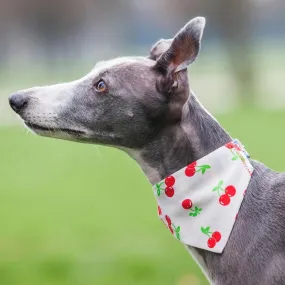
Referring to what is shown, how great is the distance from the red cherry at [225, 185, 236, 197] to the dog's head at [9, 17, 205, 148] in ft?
1.31

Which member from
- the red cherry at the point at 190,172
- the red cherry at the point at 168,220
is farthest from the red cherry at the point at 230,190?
the red cherry at the point at 168,220

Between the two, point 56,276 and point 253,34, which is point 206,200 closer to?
point 56,276

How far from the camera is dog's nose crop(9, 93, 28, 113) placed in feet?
15.0

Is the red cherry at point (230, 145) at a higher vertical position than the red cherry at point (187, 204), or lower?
higher

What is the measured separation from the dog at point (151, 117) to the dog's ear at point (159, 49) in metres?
0.13

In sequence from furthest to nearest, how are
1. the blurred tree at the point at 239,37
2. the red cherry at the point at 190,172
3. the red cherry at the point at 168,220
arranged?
the blurred tree at the point at 239,37 → the red cherry at the point at 168,220 → the red cherry at the point at 190,172

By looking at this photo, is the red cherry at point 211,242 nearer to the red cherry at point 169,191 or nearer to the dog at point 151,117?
the dog at point 151,117

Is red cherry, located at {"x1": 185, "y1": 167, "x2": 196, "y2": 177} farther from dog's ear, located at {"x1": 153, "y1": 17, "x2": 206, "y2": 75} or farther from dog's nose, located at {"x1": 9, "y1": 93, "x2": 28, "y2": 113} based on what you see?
dog's nose, located at {"x1": 9, "y1": 93, "x2": 28, "y2": 113}

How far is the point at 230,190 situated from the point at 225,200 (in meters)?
0.05

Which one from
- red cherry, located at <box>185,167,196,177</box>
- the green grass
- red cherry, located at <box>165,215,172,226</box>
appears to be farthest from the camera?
the green grass

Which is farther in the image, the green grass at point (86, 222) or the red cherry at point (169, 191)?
the green grass at point (86, 222)

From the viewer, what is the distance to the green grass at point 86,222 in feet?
23.0

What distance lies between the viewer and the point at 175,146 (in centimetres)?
459

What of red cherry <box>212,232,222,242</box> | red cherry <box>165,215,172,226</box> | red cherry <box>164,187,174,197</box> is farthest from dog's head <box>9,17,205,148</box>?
red cherry <box>212,232,222,242</box>
